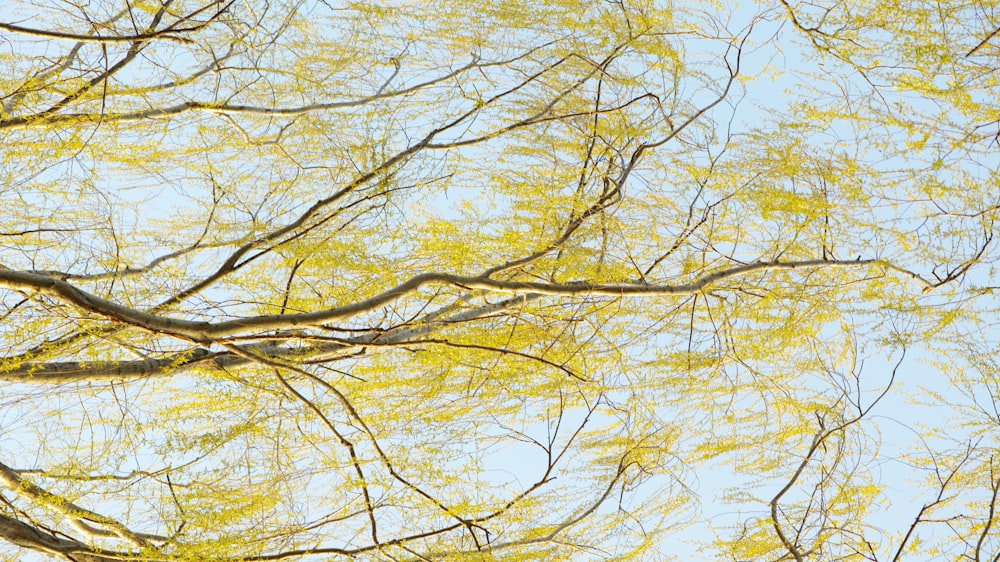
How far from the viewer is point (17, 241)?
11.7 feet

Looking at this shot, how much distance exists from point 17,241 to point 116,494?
3.72ft

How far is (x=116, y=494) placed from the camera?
3318 mm

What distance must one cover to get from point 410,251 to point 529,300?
671 millimetres

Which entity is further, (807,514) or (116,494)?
(807,514)

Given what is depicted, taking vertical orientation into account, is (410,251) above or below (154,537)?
above

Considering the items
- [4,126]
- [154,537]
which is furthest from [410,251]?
[4,126]

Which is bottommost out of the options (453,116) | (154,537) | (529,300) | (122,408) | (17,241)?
(154,537)

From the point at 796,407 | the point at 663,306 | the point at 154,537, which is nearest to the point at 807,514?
the point at 796,407

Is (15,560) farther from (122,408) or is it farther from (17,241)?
(17,241)

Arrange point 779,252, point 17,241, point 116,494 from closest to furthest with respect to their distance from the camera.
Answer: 1. point 116,494
2. point 17,241
3. point 779,252

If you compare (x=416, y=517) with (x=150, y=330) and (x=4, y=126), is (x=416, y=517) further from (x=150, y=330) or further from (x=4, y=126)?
(x=4, y=126)

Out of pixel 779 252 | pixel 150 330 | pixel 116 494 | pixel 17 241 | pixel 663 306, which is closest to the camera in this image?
pixel 150 330

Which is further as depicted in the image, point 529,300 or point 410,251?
point 529,300

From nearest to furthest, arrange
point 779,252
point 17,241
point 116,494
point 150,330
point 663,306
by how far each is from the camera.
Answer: point 150,330 < point 116,494 < point 17,241 < point 779,252 < point 663,306
